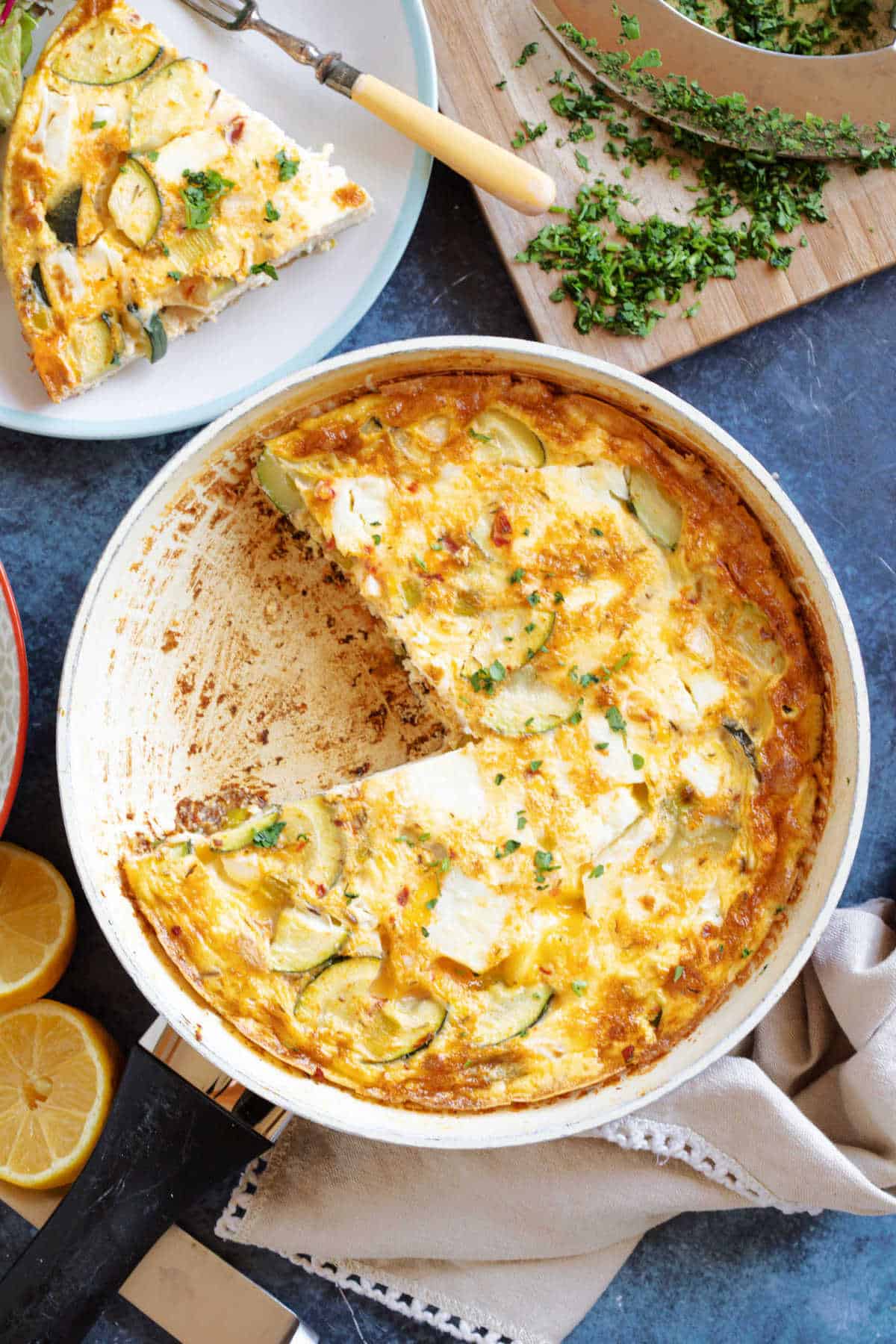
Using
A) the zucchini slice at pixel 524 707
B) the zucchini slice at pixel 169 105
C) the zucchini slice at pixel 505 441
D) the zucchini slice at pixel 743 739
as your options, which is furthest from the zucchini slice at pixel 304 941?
the zucchini slice at pixel 169 105

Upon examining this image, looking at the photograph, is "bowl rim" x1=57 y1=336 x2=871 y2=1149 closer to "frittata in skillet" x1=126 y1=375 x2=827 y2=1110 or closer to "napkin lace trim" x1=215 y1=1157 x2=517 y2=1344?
"frittata in skillet" x1=126 y1=375 x2=827 y2=1110

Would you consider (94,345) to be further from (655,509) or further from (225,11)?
(655,509)

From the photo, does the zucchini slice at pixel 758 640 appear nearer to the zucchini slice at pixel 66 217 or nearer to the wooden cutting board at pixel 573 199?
the wooden cutting board at pixel 573 199

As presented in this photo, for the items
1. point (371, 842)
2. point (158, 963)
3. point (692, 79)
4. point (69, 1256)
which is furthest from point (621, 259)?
point (69, 1256)

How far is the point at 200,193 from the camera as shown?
120 inches

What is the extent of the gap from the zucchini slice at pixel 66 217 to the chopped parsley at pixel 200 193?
281mm

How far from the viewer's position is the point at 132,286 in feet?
10.1

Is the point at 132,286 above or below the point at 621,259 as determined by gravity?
above

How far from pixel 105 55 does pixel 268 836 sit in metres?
2.11

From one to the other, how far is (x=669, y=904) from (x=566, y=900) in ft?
0.85

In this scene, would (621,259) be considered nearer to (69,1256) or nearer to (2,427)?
(2,427)

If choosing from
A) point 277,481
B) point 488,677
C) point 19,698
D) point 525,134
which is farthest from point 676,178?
point 19,698

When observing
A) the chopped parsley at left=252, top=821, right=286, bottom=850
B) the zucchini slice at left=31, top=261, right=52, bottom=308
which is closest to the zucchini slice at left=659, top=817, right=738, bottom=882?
the chopped parsley at left=252, top=821, right=286, bottom=850

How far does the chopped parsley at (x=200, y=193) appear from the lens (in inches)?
120
